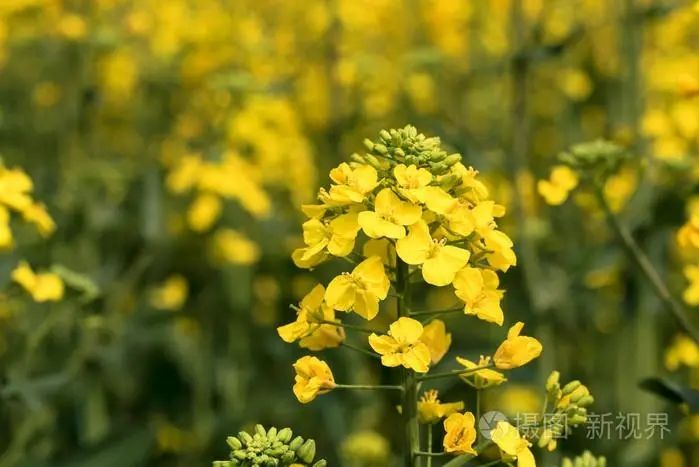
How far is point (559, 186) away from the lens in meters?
2.23

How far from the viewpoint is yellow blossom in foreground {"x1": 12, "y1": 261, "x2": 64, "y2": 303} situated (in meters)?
2.43

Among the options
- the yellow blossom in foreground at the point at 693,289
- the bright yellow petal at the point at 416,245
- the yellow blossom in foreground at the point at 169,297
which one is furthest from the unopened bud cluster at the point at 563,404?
the yellow blossom in foreground at the point at 169,297

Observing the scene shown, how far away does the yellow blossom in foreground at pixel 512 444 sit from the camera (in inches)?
57.1

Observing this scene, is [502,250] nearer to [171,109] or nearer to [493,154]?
[493,154]

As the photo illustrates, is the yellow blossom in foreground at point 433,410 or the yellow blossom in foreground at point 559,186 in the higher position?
the yellow blossom in foreground at point 559,186

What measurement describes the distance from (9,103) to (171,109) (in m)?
0.98

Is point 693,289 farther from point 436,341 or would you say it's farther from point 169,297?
point 169,297

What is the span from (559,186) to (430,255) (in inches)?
33.0

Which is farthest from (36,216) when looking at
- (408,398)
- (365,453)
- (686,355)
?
(686,355)

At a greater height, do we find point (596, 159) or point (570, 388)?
point (596, 159)

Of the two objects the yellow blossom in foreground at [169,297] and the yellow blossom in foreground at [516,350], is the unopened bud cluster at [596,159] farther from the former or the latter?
the yellow blossom in foreground at [169,297]

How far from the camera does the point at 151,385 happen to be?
3736 millimetres

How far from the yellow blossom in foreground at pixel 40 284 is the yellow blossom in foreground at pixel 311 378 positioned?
107cm

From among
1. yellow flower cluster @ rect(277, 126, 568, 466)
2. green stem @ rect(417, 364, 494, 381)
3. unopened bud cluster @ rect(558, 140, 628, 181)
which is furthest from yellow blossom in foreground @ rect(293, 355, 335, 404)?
unopened bud cluster @ rect(558, 140, 628, 181)
